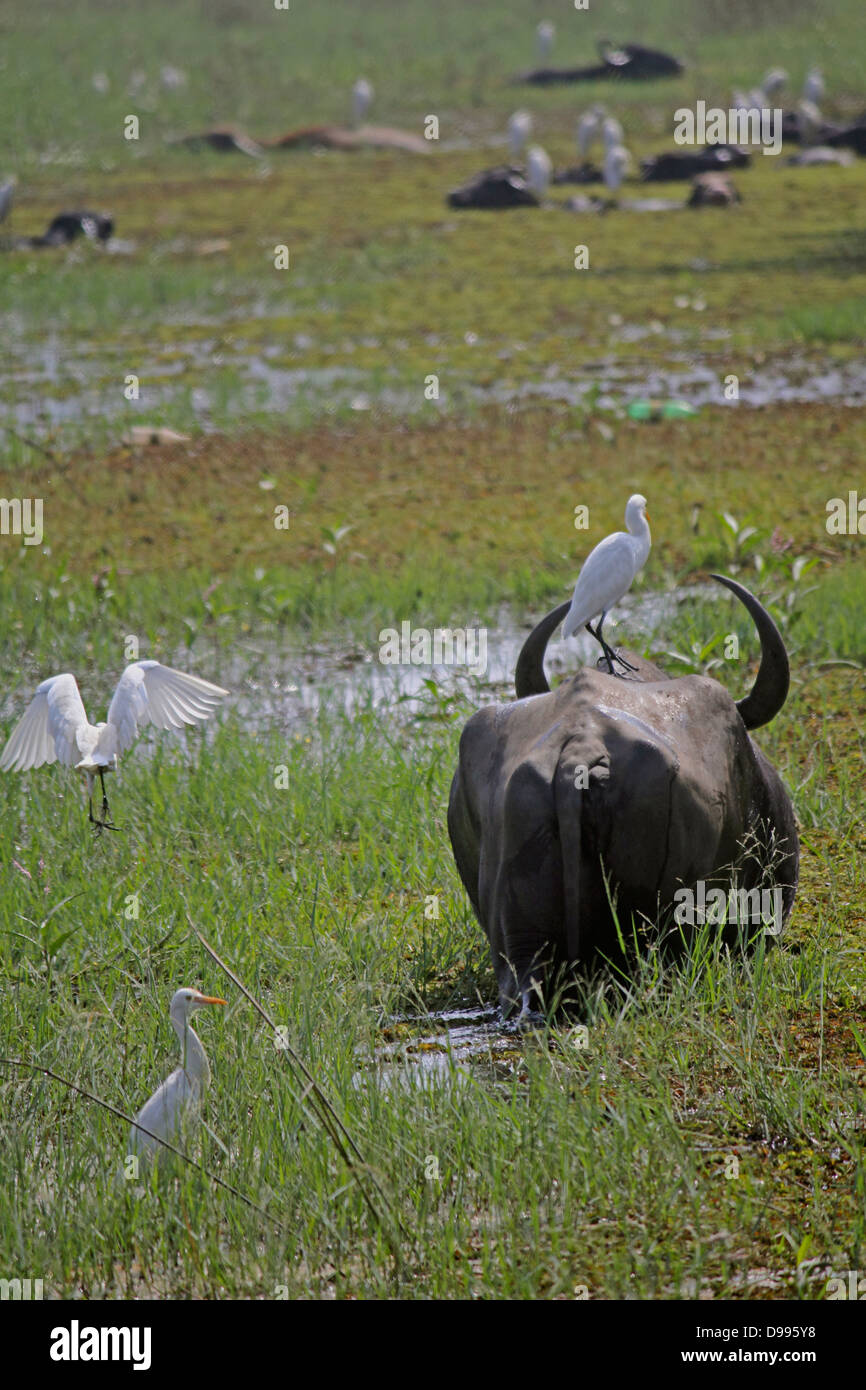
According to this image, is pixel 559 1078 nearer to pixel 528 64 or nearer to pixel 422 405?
pixel 422 405

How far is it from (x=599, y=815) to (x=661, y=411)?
8688 millimetres

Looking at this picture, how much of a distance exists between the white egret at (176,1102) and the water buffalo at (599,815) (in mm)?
758

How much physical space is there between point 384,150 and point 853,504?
18.1 metres

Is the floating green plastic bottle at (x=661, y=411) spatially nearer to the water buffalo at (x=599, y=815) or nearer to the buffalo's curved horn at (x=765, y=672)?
the buffalo's curved horn at (x=765, y=672)

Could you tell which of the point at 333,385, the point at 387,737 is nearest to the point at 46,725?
the point at 387,737

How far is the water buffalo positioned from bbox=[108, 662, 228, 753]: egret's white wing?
1.09 meters

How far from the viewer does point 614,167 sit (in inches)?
856

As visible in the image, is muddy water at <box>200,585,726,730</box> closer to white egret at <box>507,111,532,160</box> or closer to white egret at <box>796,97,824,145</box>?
white egret at <box>507,111,532,160</box>

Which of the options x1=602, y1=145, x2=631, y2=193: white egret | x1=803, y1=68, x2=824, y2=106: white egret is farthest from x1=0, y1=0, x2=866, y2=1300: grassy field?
x1=803, y1=68, x2=824, y2=106: white egret

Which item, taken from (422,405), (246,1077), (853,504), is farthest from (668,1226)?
(422,405)

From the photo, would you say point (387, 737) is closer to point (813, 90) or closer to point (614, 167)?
point (614, 167)
